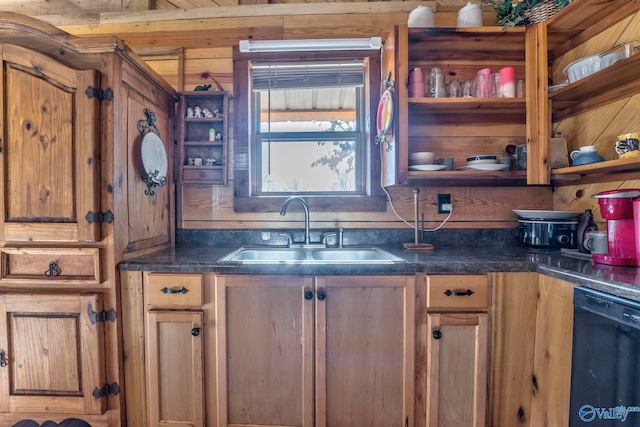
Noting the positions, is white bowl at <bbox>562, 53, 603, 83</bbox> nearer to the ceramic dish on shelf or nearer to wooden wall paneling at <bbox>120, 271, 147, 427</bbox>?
the ceramic dish on shelf

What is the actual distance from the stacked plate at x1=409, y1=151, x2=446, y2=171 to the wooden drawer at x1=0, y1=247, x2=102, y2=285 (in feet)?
5.40

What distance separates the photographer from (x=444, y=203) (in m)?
1.92

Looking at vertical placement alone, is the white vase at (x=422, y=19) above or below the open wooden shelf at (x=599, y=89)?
above

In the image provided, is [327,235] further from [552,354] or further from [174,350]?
[552,354]

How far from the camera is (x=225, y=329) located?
1.33 meters

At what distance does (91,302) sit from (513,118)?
251 centimetres

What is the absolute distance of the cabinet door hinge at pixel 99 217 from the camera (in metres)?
1.35

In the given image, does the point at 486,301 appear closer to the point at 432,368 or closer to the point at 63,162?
the point at 432,368

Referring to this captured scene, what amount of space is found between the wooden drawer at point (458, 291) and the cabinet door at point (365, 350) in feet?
0.31

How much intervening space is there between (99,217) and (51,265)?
322 mm

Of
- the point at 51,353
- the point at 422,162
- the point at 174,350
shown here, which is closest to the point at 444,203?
the point at 422,162

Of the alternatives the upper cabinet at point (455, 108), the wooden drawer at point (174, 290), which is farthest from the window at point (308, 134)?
the wooden drawer at point (174, 290)

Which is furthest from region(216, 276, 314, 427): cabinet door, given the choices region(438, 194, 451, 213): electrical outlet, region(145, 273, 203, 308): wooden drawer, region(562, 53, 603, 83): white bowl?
region(562, 53, 603, 83): white bowl

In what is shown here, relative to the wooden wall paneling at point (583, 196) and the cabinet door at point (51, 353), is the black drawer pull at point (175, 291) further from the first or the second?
the wooden wall paneling at point (583, 196)
